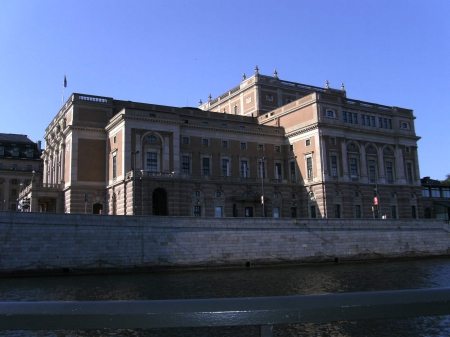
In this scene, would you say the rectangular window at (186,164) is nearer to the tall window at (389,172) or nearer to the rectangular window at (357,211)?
the rectangular window at (357,211)

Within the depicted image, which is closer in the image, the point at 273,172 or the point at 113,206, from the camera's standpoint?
the point at 113,206

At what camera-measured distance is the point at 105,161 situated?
225 feet

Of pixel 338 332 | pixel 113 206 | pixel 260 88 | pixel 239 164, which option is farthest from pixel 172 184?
pixel 338 332

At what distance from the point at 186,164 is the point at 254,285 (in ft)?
120

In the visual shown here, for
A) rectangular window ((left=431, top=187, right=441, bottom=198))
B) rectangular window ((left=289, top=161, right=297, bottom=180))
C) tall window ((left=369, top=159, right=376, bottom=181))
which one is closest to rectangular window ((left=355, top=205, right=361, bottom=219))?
tall window ((left=369, top=159, right=376, bottom=181))

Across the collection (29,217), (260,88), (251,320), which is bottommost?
(251,320)

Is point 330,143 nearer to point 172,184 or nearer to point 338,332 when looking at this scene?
point 172,184

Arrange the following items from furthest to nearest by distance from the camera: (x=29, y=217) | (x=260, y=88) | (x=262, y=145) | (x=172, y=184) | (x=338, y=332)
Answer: (x=260, y=88), (x=262, y=145), (x=172, y=184), (x=29, y=217), (x=338, y=332)

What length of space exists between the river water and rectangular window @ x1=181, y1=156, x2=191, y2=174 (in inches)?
985

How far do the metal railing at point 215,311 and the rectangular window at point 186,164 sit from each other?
6395cm

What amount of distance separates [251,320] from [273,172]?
237ft

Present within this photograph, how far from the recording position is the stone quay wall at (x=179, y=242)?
1591 inches

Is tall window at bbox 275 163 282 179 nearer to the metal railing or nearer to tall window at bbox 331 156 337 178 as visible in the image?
tall window at bbox 331 156 337 178

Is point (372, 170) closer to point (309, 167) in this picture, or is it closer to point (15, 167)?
→ point (309, 167)
